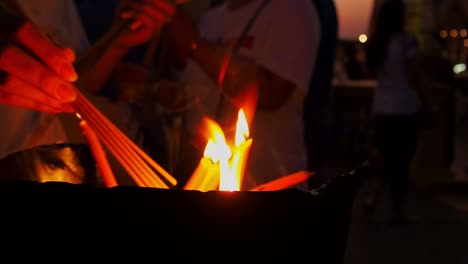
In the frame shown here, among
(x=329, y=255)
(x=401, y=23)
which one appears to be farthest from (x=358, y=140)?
(x=329, y=255)

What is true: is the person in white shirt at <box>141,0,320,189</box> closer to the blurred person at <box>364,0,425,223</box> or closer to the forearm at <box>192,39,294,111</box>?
the forearm at <box>192,39,294,111</box>

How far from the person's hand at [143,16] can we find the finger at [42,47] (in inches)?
19.8

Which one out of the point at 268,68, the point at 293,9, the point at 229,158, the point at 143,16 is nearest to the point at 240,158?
the point at 229,158

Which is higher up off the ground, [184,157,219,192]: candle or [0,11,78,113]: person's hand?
[0,11,78,113]: person's hand

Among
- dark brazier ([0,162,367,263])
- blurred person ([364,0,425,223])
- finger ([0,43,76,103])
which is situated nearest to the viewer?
dark brazier ([0,162,367,263])

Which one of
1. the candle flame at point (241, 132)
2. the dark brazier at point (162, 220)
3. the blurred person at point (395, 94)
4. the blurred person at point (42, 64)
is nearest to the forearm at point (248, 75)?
the blurred person at point (42, 64)

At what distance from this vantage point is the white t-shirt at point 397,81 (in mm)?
5004

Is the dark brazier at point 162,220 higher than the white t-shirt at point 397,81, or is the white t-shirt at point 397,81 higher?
the dark brazier at point 162,220

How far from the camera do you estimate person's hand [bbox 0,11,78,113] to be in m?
0.88

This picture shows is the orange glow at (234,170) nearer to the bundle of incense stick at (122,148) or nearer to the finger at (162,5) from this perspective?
the bundle of incense stick at (122,148)

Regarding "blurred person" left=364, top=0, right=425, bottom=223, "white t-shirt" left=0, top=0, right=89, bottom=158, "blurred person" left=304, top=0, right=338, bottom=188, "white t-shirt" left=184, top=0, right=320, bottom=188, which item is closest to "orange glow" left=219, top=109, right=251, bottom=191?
"white t-shirt" left=0, top=0, right=89, bottom=158

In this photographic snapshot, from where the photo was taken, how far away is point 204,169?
0.93 meters

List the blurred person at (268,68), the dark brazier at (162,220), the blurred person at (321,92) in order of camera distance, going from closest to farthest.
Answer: the dark brazier at (162,220) < the blurred person at (268,68) < the blurred person at (321,92)

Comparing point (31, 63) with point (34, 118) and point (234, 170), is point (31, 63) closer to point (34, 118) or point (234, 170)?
point (234, 170)
